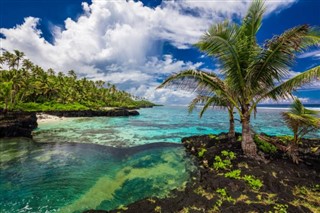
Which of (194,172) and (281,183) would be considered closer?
(281,183)

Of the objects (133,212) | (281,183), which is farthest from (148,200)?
(281,183)

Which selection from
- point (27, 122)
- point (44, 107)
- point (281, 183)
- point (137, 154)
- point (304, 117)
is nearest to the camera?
point (281, 183)

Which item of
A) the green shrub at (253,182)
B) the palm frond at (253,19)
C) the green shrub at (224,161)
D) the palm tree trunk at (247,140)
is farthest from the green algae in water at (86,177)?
the palm frond at (253,19)

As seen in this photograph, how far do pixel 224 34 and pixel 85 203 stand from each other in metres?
A: 7.79

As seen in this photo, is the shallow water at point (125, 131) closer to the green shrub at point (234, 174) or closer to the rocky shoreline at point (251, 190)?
the rocky shoreline at point (251, 190)

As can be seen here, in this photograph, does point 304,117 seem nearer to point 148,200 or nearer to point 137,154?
point 148,200

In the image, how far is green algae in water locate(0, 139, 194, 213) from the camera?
5.62m

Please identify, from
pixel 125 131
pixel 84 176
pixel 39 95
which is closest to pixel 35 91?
pixel 39 95

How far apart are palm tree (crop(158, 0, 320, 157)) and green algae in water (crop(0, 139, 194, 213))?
162 inches

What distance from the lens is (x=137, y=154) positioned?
11.1 meters

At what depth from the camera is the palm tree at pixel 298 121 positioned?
A: 604cm

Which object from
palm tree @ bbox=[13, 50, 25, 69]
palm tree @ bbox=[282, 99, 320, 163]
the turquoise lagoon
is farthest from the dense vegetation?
palm tree @ bbox=[282, 99, 320, 163]

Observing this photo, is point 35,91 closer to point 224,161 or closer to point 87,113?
point 87,113

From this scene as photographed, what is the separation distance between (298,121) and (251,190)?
3.30 m
